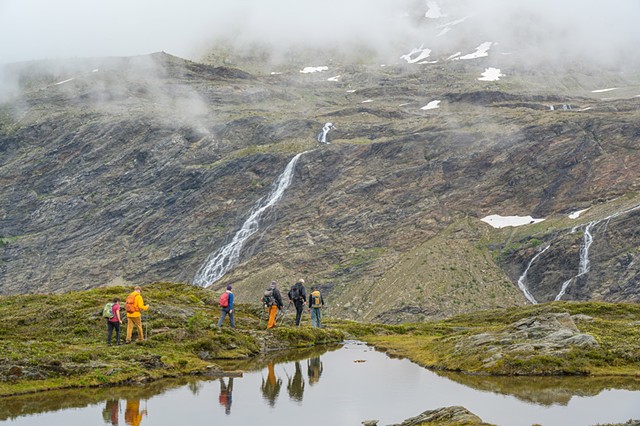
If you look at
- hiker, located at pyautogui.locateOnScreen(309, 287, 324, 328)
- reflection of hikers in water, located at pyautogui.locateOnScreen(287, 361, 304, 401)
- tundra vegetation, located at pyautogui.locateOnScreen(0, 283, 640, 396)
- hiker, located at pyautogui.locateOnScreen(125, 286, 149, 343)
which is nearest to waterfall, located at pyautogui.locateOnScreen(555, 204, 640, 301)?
tundra vegetation, located at pyautogui.locateOnScreen(0, 283, 640, 396)

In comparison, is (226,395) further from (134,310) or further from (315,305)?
(315,305)

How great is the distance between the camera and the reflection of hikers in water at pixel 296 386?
26.0 meters

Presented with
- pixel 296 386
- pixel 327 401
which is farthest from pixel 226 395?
pixel 327 401

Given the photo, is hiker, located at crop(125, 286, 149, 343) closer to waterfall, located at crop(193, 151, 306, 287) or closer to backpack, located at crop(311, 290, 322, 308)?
backpack, located at crop(311, 290, 322, 308)

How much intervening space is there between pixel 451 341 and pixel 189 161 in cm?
16015

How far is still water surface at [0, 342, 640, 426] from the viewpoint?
2205 cm

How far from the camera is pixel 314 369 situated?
105 feet

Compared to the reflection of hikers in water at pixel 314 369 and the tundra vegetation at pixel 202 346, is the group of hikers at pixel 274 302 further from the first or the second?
the reflection of hikers in water at pixel 314 369

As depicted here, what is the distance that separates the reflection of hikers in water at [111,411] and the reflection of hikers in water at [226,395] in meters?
3.54

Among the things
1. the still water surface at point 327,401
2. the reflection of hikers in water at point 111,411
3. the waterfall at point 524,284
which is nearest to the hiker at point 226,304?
the still water surface at point 327,401

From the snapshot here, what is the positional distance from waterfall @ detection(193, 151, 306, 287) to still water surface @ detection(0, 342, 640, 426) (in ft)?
395

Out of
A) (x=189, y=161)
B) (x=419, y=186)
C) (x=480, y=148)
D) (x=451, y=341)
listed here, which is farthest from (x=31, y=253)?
(x=451, y=341)

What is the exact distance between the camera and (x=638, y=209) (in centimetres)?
13200

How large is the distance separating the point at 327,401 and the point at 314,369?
266 inches
